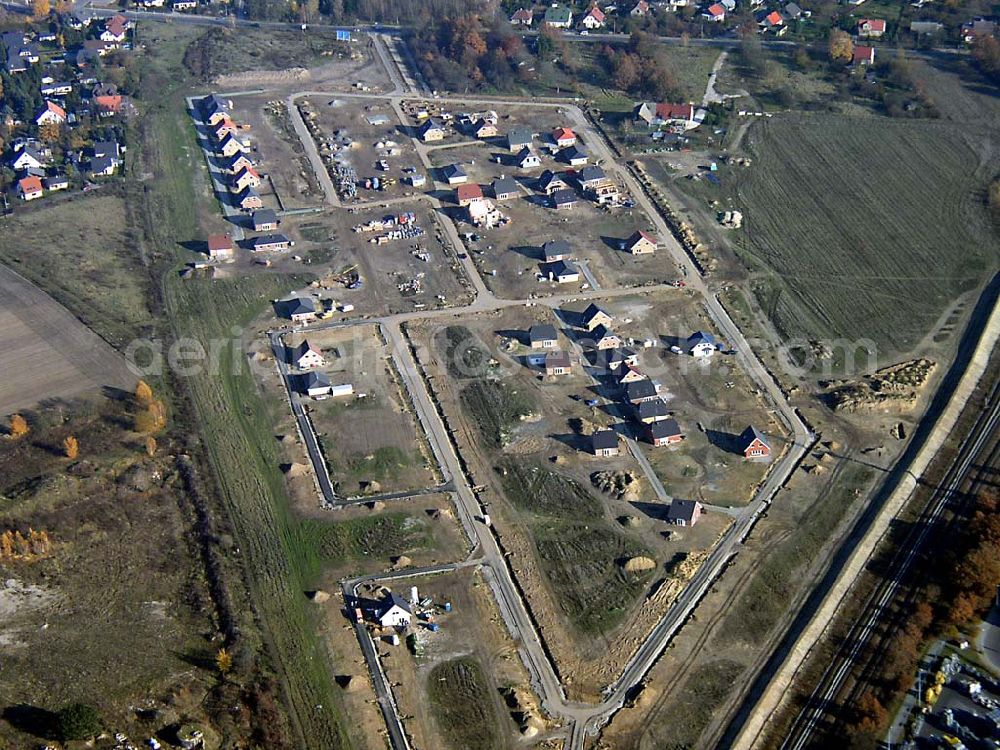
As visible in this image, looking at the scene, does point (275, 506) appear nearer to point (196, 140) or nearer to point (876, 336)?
point (876, 336)

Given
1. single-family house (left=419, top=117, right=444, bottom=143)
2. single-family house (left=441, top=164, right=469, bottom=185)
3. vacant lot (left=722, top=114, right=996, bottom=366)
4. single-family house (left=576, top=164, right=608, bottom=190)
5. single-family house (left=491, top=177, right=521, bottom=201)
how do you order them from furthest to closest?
1. single-family house (left=419, top=117, right=444, bottom=143)
2. single-family house (left=441, top=164, right=469, bottom=185)
3. single-family house (left=576, top=164, right=608, bottom=190)
4. single-family house (left=491, top=177, right=521, bottom=201)
5. vacant lot (left=722, top=114, right=996, bottom=366)

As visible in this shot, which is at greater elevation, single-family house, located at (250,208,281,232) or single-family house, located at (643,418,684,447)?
single-family house, located at (643,418,684,447)

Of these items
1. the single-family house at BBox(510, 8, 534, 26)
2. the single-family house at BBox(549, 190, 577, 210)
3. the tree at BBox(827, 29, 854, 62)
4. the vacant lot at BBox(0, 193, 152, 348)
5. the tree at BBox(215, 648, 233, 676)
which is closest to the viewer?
the tree at BBox(215, 648, 233, 676)

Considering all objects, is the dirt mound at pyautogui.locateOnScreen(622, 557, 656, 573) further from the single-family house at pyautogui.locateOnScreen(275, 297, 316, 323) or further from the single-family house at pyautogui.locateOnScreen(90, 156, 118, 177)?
the single-family house at pyautogui.locateOnScreen(90, 156, 118, 177)

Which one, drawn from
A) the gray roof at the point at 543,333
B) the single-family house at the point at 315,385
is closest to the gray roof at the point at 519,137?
the gray roof at the point at 543,333

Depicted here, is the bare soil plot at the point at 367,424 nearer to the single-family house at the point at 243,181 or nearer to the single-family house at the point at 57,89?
the single-family house at the point at 243,181

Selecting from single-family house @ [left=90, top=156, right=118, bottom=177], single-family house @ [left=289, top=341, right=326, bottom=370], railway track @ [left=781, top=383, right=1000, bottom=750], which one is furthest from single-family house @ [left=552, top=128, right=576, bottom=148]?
railway track @ [left=781, top=383, right=1000, bottom=750]
